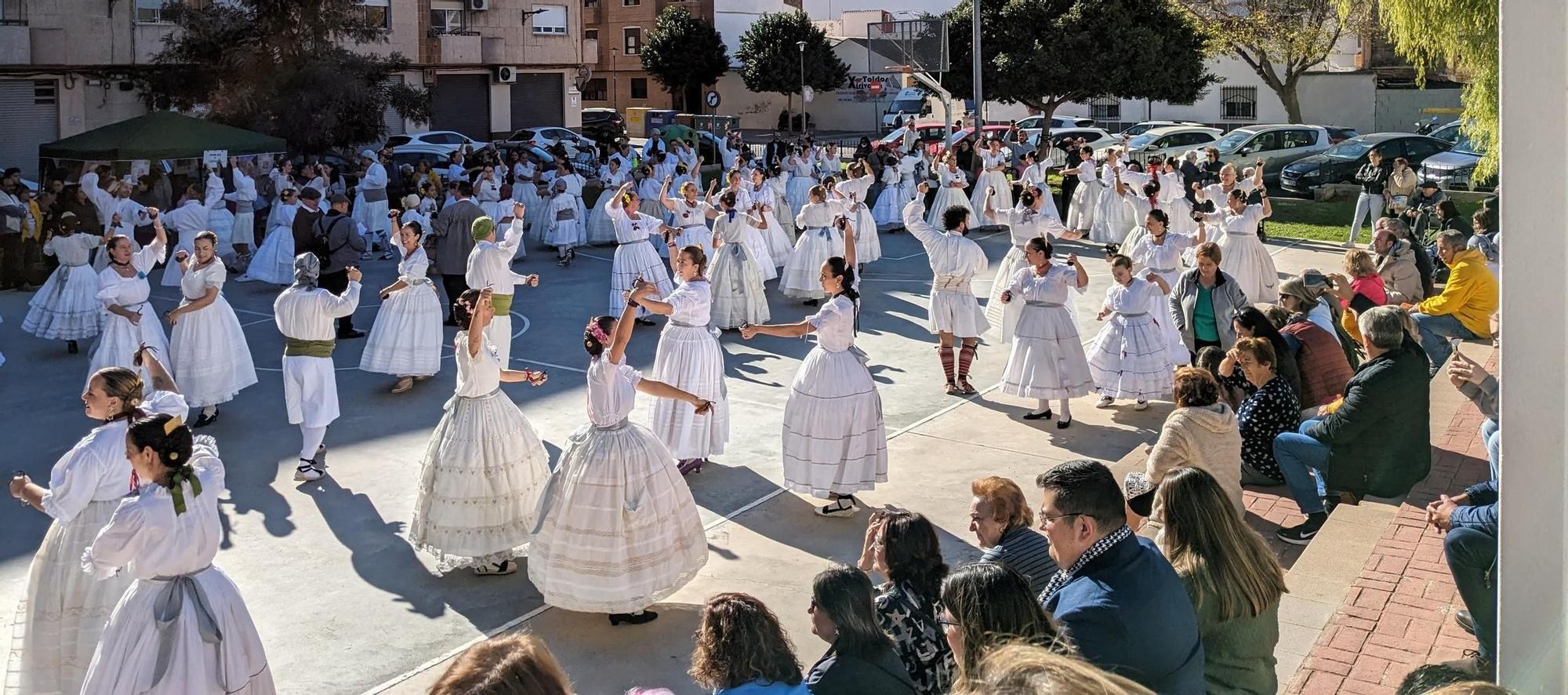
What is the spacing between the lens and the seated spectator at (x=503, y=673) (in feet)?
10.5

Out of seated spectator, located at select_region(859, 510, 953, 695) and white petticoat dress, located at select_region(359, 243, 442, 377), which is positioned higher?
white petticoat dress, located at select_region(359, 243, 442, 377)

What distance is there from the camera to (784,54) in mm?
53562

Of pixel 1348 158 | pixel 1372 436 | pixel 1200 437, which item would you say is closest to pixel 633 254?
pixel 1372 436

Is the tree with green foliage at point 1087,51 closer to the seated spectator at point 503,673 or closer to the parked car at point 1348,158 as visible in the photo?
the parked car at point 1348,158

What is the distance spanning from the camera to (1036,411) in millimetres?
11383

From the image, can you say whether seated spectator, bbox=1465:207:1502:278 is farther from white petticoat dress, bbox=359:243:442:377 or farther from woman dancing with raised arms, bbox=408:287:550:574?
white petticoat dress, bbox=359:243:442:377

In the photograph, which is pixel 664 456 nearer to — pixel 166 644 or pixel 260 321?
pixel 166 644

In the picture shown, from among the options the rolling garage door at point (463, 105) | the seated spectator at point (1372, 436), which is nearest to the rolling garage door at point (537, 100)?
the rolling garage door at point (463, 105)

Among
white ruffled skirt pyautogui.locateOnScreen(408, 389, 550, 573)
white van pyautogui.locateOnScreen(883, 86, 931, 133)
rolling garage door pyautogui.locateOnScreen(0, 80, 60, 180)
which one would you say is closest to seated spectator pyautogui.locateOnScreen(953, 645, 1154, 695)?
white ruffled skirt pyautogui.locateOnScreen(408, 389, 550, 573)

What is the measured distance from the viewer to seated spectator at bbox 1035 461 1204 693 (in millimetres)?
4164

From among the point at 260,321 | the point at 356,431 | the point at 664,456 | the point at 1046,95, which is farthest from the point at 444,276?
the point at 1046,95

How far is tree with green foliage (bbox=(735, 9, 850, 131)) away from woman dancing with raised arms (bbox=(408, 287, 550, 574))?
4623 centimetres

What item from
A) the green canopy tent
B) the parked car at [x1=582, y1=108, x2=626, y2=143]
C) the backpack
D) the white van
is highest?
the white van

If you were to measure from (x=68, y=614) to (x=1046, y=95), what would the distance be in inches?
1164
